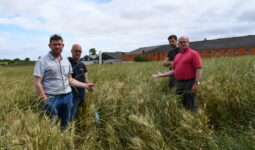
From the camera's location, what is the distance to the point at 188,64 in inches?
146

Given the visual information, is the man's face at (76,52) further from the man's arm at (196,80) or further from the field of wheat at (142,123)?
the man's arm at (196,80)

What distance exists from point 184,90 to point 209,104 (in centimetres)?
53

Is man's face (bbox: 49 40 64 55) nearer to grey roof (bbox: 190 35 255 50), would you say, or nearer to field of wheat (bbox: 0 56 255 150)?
field of wheat (bbox: 0 56 255 150)

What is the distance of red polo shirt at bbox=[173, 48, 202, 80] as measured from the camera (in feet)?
11.9

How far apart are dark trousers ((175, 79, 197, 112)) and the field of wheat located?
23 cm

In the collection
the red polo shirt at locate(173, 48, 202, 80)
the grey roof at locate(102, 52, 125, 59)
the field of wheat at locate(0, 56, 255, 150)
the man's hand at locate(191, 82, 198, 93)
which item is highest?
the grey roof at locate(102, 52, 125, 59)

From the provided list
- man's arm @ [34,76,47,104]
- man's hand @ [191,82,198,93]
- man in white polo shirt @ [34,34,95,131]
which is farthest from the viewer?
man's hand @ [191,82,198,93]

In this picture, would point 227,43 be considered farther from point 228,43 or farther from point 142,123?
point 142,123

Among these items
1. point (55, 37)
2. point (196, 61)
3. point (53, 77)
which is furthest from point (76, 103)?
point (196, 61)

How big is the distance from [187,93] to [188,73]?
1.21 feet

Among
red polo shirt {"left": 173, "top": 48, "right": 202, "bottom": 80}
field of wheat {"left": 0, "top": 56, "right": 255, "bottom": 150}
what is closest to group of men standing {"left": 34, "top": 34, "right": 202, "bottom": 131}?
red polo shirt {"left": 173, "top": 48, "right": 202, "bottom": 80}

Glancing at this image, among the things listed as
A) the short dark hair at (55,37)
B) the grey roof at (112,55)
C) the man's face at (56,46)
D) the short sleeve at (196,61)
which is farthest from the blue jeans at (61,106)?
the grey roof at (112,55)

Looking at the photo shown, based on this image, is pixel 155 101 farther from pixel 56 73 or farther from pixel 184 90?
pixel 56 73

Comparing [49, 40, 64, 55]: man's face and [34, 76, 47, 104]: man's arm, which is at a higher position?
[49, 40, 64, 55]: man's face
